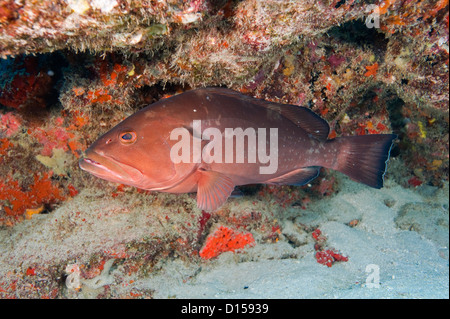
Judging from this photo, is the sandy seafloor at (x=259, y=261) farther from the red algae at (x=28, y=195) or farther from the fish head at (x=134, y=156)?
the fish head at (x=134, y=156)

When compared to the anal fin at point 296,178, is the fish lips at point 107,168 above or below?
above

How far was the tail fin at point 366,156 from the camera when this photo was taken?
3436 mm

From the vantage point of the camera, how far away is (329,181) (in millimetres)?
5266

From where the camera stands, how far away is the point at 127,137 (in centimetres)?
255

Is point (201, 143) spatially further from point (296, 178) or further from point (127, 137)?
point (296, 178)

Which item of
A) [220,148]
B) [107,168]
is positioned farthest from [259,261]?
[107,168]

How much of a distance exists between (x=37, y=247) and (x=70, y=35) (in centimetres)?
259

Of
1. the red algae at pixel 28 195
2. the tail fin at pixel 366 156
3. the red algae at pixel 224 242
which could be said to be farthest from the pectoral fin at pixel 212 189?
the red algae at pixel 28 195

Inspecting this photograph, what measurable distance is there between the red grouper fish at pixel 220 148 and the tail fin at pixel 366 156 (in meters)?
0.01

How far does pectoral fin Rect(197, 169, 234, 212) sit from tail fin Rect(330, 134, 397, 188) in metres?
1.68

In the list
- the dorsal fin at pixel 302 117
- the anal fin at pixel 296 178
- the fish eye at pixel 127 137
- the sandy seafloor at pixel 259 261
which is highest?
the dorsal fin at pixel 302 117

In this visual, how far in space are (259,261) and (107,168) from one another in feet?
8.88
